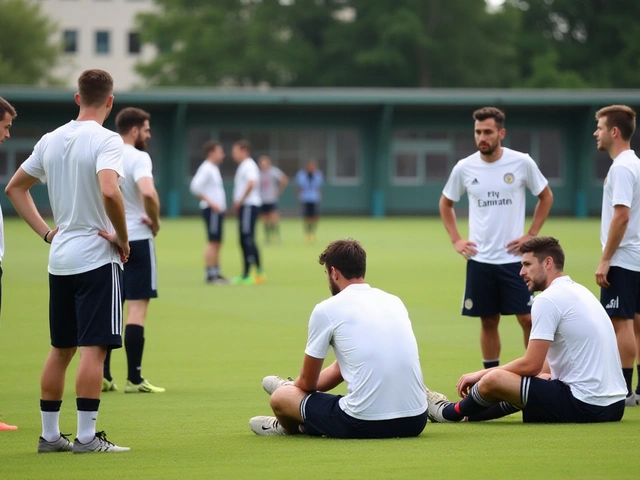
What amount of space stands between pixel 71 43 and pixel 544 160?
53.8 meters

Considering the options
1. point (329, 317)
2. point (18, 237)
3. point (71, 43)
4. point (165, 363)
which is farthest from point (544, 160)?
point (71, 43)

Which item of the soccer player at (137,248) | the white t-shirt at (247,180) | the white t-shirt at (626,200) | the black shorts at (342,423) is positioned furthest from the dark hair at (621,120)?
the white t-shirt at (247,180)

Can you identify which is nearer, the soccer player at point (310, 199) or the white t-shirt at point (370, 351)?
the white t-shirt at point (370, 351)

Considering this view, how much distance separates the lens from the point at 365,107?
45.8 metres

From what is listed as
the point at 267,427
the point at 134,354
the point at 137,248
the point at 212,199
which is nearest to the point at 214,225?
the point at 212,199

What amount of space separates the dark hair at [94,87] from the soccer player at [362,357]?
1.54 m

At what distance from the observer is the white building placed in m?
90.4

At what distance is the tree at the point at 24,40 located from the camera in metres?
66.9

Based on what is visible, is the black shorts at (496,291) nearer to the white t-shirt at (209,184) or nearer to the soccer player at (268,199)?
the white t-shirt at (209,184)

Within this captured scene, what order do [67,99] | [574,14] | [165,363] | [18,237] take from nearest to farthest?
1. [165,363]
2. [18,237]
3. [67,99]
4. [574,14]

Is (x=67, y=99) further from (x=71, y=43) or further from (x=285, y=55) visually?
(x=71, y=43)

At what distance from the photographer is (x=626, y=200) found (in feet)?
26.8

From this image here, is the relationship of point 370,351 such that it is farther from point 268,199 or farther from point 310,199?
point 310,199

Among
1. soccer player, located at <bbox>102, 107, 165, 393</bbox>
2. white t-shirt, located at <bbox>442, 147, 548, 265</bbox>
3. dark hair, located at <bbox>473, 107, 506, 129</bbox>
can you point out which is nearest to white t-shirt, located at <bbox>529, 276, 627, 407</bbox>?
white t-shirt, located at <bbox>442, 147, 548, 265</bbox>
